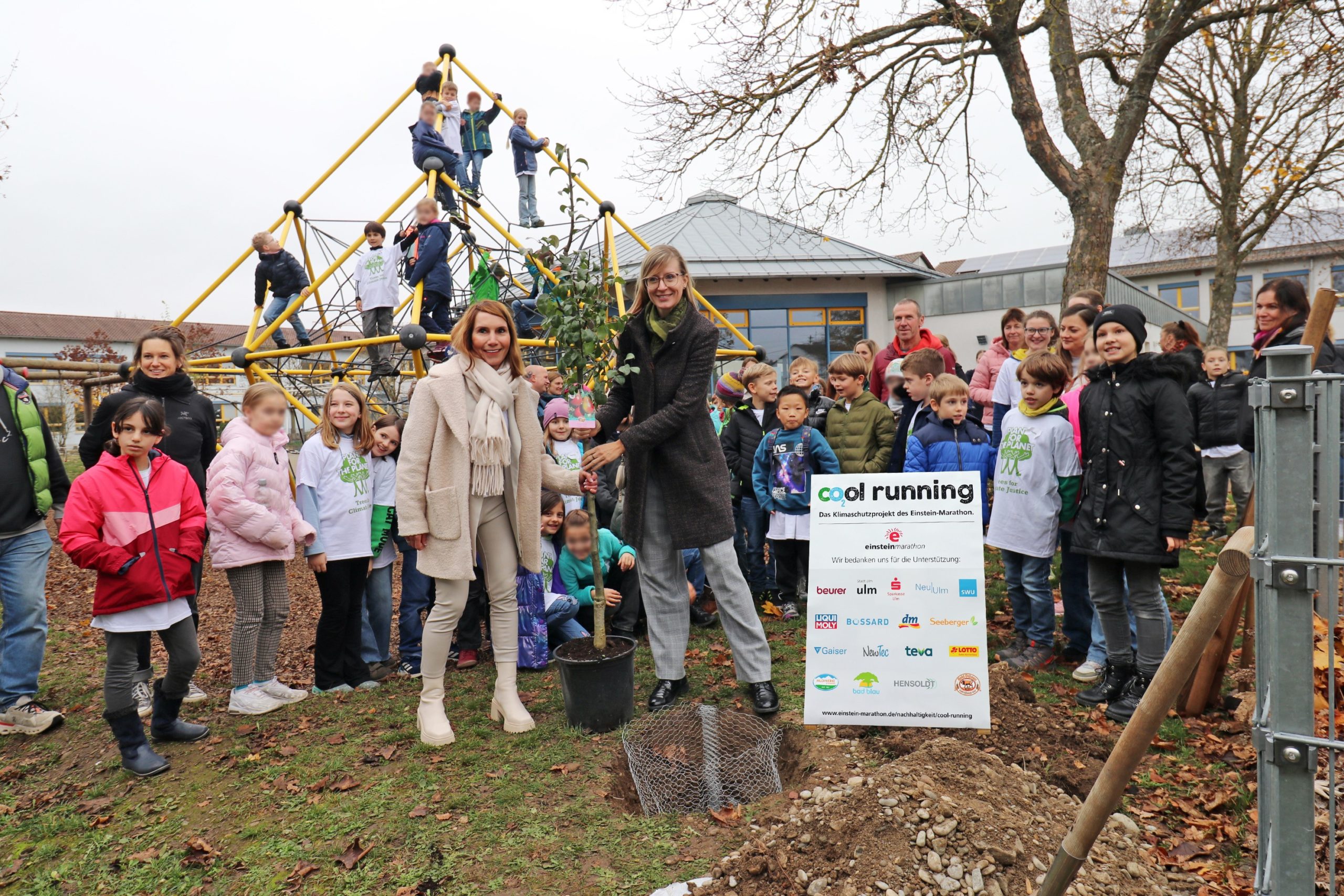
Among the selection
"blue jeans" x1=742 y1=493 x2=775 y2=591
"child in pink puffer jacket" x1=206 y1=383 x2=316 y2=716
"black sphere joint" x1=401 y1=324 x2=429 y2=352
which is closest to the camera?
"child in pink puffer jacket" x1=206 y1=383 x2=316 y2=716

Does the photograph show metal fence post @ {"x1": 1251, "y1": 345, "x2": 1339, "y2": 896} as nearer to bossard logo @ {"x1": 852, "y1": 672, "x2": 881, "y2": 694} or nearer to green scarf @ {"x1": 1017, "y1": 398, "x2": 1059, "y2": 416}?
bossard logo @ {"x1": 852, "y1": 672, "x2": 881, "y2": 694}

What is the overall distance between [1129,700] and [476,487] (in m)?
3.31

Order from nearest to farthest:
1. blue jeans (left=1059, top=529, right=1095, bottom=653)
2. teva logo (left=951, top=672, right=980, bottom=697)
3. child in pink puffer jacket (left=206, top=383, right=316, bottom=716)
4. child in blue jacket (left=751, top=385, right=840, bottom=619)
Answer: teva logo (left=951, top=672, right=980, bottom=697) < child in pink puffer jacket (left=206, top=383, right=316, bottom=716) < blue jeans (left=1059, top=529, right=1095, bottom=653) < child in blue jacket (left=751, top=385, right=840, bottom=619)

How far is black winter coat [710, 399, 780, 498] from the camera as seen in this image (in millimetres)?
6246

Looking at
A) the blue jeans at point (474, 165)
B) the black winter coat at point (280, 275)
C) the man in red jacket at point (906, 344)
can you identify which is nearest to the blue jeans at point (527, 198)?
the blue jeans at point (474, 165)

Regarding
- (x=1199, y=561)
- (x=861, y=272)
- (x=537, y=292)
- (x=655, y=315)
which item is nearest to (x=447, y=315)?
(x=537, y=292)

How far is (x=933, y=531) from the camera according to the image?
3680 mm

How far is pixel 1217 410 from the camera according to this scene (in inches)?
307

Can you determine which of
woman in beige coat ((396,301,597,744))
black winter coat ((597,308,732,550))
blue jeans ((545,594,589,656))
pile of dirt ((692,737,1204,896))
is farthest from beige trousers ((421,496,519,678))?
pile of dirt ((692,737,1204,896))

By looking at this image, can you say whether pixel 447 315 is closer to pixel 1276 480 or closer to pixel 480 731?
pixel 480 731

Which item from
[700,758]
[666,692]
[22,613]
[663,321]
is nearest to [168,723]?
[22,613]

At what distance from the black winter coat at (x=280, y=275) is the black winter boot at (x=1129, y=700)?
28.8 ft

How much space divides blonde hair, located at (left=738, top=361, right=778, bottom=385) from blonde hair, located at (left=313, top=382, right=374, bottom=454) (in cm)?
294

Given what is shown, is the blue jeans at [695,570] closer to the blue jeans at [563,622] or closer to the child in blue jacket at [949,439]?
the blue jeans at [563,622]
